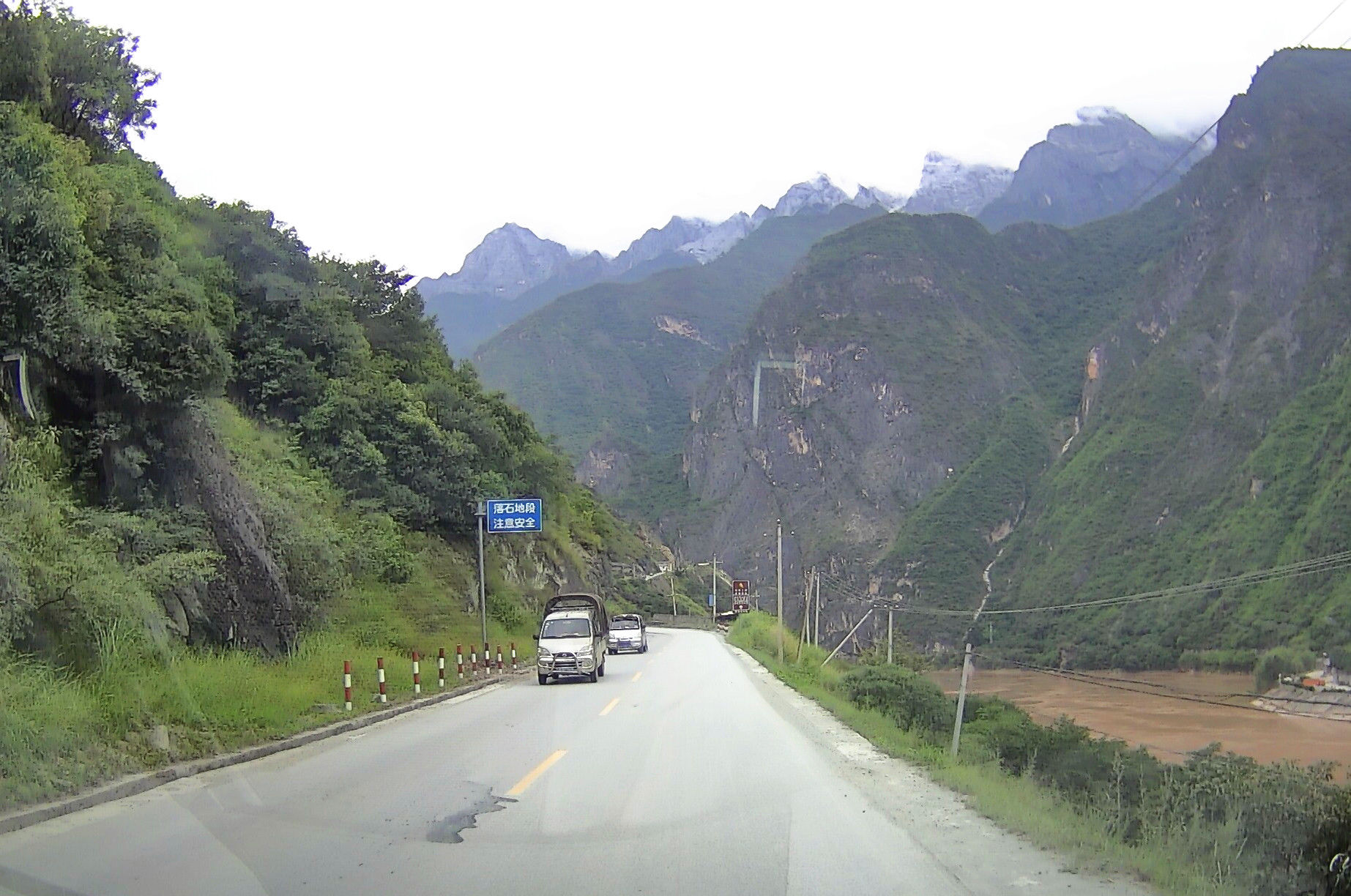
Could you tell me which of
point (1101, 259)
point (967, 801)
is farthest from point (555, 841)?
point (1101, 259)

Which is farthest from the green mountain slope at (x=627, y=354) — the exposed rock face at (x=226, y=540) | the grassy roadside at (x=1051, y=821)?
the grassy roadside at (x=1051, y=821)

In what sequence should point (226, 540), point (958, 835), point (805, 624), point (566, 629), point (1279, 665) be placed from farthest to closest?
1. point (805, 624)
2. point (566, 629)
3. point (1279, 665)
4. point (226, 540)
5. point (958, 835)

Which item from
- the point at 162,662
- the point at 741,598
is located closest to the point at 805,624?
the point at 162,662

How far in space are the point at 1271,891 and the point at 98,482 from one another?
58.1 ft

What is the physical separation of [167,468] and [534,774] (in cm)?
1098

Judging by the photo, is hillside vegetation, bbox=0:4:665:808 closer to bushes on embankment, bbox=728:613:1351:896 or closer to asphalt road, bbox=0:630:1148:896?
asphalt road, bbox=0:630:1148:896

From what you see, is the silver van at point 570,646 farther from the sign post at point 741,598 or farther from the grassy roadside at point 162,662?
the sign post at point 741,598

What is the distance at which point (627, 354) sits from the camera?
160250 mm

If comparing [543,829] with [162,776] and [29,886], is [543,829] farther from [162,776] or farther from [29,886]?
[162,776]

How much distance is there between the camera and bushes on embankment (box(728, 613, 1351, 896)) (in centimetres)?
654

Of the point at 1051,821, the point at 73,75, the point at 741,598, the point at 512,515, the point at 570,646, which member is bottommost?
the point at 741,598

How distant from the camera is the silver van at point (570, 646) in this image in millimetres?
25297

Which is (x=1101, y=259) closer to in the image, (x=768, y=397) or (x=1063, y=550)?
(x=768, y=397)

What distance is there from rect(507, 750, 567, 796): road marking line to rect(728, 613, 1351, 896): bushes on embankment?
4157 millimetres
